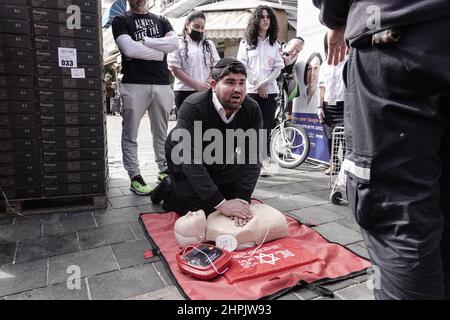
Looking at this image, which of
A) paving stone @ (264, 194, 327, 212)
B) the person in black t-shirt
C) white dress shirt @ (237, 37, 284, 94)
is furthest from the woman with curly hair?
paving stone @ (264, 194, 327, 212)

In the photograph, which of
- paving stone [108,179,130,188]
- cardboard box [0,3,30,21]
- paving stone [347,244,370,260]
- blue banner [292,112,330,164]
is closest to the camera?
paving stone [347,244,370,260]

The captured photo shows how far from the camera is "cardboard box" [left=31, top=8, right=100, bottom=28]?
2835 millimetres

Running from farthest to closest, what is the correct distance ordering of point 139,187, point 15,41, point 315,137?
point 315,137 < point 139,187 < point 15,41

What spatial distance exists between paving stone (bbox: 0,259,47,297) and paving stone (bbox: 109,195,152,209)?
3.82 feet

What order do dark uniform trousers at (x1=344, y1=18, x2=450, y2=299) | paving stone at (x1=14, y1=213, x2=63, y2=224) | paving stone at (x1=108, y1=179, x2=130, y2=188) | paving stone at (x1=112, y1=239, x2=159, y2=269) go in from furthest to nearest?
paving stone at (x1=108, y1=179, x2=130, y2=188)
paving stone at (x1=14, y1=213, x2=63, y2=224)
paving stone at (x1=112, y1=239, x2=159, y2=269)
dark uniform trousers at (x1=344, y1=18, x2=450, y2=299)

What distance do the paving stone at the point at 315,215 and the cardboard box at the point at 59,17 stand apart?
2.48m

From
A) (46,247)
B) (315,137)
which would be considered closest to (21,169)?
(46,247)

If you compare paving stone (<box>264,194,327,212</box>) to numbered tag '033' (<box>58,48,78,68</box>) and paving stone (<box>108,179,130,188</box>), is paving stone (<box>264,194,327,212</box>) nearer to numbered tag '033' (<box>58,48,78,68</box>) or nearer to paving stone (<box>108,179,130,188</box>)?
paving stone (<box>108,179,130,188</box>)

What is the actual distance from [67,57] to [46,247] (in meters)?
1.62

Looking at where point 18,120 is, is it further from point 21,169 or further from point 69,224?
point 69,224

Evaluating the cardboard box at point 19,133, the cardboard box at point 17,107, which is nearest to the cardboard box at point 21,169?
the cardboard box at point 19,133

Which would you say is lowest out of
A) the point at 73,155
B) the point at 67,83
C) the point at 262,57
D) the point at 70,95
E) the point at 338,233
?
the point at 338,233

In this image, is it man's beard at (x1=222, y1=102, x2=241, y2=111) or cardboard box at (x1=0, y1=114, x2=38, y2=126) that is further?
cardboard box at (x1=0, y1=114, x2=38, y2=126)

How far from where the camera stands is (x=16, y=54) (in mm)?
2830
